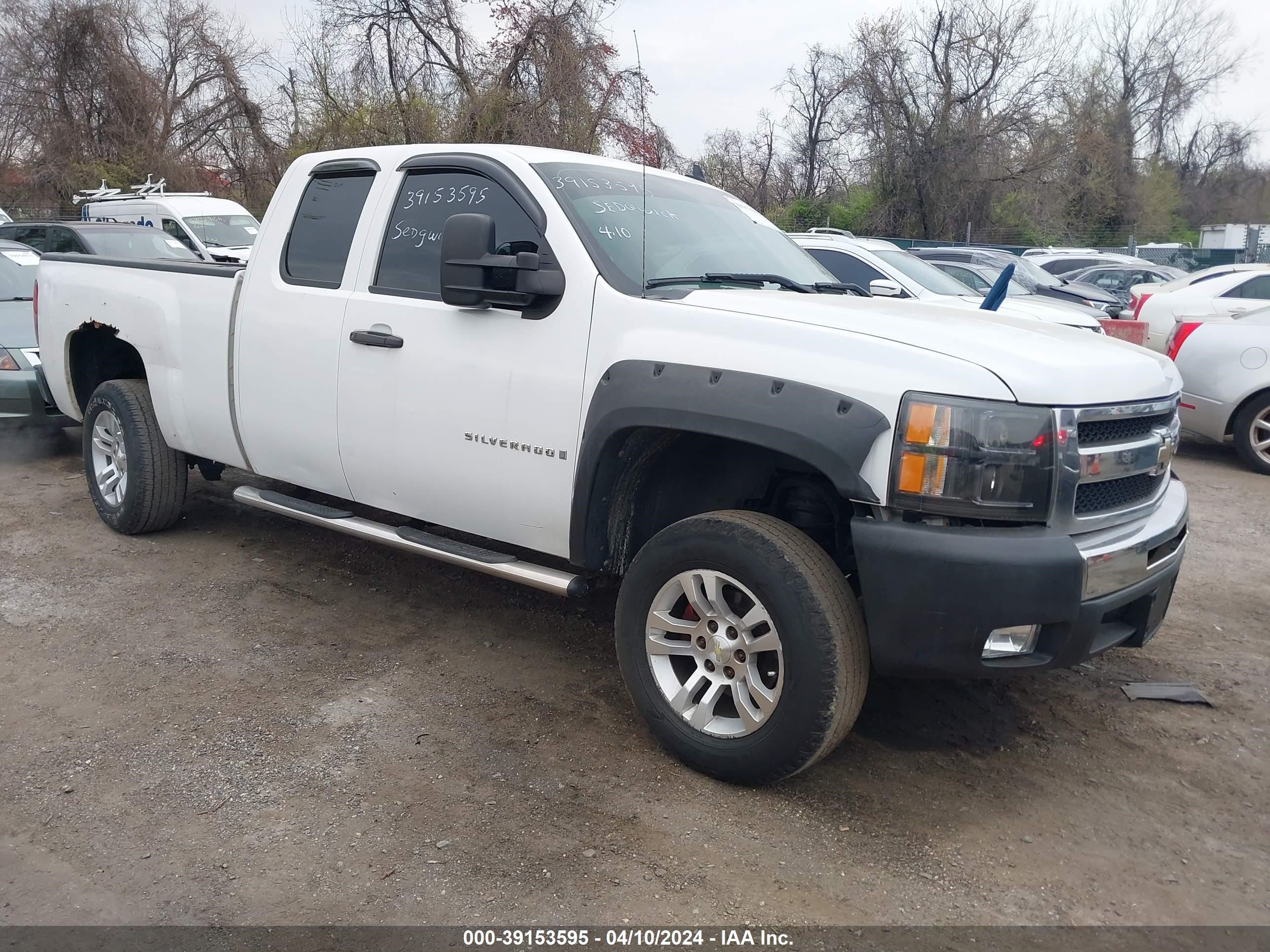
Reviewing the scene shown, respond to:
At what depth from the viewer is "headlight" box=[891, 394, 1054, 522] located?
9.66 feet

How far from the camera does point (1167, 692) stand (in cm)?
423

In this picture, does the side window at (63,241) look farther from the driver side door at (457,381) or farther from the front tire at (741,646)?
the front tire at (741,646)

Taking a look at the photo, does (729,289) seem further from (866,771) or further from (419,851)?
(419,851)

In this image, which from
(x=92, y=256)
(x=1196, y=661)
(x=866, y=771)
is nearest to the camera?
(x=866, y=771)

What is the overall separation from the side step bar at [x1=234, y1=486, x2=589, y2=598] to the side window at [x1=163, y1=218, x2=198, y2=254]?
1304 centimetres

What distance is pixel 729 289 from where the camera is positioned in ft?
12.9

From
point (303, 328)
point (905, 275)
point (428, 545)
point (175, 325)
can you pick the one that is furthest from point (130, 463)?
point (905, 275)

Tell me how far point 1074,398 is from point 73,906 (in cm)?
311

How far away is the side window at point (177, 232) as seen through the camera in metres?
16.6

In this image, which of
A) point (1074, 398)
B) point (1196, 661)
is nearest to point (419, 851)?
point (1074, 398)

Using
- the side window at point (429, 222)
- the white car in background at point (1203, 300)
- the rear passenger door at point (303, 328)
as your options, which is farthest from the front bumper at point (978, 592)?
the white car in background at point (1203, 300)

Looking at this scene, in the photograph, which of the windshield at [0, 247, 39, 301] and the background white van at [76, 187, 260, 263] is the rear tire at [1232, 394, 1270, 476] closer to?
the windshield at [0, 247, 39, 301]

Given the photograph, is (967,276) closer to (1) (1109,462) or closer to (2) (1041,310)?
(2) (1041,310)

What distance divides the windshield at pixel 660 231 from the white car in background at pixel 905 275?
15.4ft
